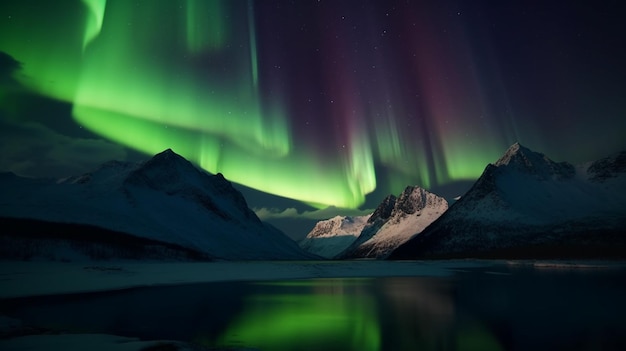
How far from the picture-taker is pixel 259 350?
63.5ft

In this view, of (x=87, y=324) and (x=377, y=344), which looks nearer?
(x=377, y=344)

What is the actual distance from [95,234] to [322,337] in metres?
175

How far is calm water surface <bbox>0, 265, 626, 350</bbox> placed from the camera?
21469mm

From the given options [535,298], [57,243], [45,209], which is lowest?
[535,298]

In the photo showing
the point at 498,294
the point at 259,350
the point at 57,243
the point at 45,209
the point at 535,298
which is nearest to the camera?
the point at 259,350

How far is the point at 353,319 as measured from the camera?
2912 cm

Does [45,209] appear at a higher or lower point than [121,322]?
higher

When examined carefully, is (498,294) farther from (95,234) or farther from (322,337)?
(95,234)

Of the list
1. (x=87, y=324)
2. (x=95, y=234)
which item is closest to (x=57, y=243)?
(x=95, y=234)

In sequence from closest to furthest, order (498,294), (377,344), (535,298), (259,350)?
(259,350), (377,344), (535,298), (498,294)

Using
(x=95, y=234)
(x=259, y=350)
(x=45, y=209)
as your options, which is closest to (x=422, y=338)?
(x=259, y=350)

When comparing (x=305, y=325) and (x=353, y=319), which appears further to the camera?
(x=353, y=319)

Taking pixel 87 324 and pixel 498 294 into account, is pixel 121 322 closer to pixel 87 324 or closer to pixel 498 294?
pixel 87 324

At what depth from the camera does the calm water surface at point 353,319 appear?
21.5m
